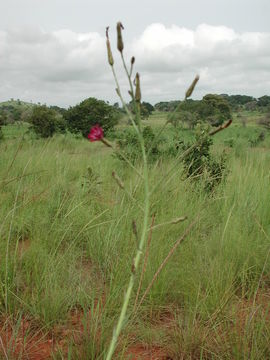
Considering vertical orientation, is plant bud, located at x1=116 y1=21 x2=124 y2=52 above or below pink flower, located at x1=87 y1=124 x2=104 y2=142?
above

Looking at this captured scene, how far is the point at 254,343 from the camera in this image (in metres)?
1.50

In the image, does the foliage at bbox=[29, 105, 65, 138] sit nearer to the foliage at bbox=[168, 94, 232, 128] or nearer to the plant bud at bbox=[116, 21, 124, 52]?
the foliage at bbox=[168, 94, 232, 128]

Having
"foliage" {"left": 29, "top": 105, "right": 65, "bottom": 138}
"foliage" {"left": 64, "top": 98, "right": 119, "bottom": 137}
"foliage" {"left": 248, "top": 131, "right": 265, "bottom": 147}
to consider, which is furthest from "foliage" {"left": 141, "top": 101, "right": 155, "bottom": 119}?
"foliage" {"left": 29, "top": 105, "right": 65, "bottom": 138}

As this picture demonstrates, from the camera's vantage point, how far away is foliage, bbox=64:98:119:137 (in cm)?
1411

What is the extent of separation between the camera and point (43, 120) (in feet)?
45.7

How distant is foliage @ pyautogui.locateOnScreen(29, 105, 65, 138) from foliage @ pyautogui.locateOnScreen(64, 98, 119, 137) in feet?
2.49

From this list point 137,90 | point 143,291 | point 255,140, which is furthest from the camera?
point 255,140

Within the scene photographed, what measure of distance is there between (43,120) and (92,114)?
1.75m

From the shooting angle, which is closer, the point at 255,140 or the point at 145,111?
the point at 145,111

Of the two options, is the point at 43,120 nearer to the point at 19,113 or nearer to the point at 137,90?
the point at 19,113

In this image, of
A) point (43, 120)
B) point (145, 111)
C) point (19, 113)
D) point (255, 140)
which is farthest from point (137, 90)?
point (19, 113)

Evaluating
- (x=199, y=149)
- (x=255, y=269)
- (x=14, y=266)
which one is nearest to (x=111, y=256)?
(x=14, y=266)

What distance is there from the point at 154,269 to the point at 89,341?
25.5 inches

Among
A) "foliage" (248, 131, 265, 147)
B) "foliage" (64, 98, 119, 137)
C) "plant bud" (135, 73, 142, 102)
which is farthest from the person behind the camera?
"foliage" (64, 98, 119, 137)
